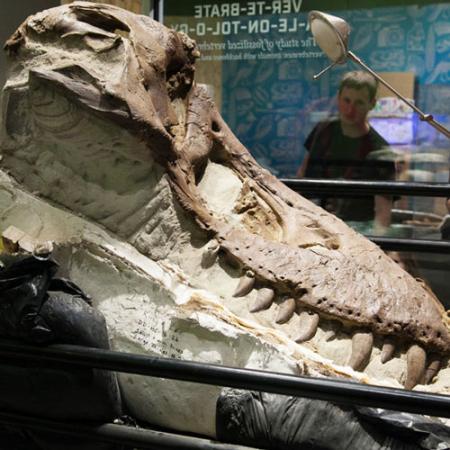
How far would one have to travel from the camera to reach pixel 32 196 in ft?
5.69

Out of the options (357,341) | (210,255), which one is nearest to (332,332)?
(357,341)

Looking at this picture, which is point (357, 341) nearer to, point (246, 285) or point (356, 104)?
point (246, 285)

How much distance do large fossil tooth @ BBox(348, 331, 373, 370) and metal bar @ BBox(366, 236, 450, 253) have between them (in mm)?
761

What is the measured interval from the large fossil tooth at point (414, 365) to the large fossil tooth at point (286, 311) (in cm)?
25

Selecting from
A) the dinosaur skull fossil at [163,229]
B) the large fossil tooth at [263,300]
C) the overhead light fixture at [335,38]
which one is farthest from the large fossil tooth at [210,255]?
the overhead light fixture at [335,38]

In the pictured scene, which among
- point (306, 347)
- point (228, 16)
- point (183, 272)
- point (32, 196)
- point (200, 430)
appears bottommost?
point (200, 430)

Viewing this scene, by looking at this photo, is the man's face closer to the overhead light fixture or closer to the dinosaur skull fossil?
the overhead light fixture

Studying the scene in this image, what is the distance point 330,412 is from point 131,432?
348mm

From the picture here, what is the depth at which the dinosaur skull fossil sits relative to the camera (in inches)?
62.3

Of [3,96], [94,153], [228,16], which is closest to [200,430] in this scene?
[94,153]

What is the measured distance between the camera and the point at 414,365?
159 centimetres

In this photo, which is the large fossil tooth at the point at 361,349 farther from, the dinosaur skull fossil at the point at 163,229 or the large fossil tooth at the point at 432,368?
the large fossil tooth at the point at 432,368

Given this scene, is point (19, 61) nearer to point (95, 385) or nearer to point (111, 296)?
point (111, 296)

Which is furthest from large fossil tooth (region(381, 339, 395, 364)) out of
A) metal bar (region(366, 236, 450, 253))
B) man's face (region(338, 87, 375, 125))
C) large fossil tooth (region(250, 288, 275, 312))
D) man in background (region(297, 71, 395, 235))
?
man's face (region(338, 87, 375, 125))
